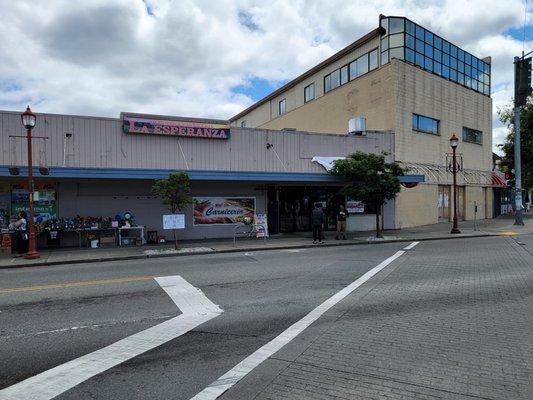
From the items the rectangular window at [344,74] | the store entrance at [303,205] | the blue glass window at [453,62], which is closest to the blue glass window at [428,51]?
the blue glass window at [453,62]

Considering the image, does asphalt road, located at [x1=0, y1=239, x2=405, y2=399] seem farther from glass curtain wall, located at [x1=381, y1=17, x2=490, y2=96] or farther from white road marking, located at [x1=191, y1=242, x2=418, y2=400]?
glass curtain wall, located at [x1=381, y1=17, x2=490, y2=96]

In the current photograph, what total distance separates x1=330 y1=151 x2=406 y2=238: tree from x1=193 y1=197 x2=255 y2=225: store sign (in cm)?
461

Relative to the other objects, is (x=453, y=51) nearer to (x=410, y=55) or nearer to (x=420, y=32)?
(x=420, y=32)

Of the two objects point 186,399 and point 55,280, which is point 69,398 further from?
point 55,280

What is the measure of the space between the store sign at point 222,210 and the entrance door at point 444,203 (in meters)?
14.1

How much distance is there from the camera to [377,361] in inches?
192

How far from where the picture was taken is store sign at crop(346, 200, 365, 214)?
2388cm

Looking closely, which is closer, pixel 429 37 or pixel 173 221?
pixel 173 221

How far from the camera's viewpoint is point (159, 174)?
17328 mm

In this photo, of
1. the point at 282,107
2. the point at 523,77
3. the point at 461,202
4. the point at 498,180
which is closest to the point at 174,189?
the point at 523,77

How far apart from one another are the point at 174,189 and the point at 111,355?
1118cm

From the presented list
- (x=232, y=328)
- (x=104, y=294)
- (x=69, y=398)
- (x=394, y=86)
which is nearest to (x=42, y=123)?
(x=104, y=294)

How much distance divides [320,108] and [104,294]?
26706 millimetres

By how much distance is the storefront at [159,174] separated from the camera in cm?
1727
